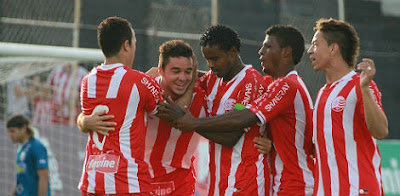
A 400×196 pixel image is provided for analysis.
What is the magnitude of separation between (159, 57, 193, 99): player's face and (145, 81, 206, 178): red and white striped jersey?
0.15m

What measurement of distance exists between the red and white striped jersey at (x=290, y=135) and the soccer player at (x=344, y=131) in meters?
0.36

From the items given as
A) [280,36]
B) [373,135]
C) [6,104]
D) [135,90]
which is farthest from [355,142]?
[6,104]

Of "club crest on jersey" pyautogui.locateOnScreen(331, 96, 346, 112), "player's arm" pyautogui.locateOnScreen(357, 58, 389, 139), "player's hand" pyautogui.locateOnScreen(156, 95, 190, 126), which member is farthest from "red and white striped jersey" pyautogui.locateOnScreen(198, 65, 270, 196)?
"player's arm" pyautogui.locateOnScreen(357, 58, 389, 139)

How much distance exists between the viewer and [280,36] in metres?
5.89

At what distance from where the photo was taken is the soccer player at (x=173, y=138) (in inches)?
232

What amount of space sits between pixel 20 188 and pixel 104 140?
591 cm

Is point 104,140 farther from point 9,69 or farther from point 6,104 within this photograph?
point 6,104

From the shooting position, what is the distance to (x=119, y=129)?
551cm

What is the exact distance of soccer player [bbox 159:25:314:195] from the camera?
5531 millimetres

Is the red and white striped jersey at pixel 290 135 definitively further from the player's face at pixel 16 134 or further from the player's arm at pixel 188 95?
the player's face at pixel 16 134

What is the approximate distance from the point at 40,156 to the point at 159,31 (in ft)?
8.47

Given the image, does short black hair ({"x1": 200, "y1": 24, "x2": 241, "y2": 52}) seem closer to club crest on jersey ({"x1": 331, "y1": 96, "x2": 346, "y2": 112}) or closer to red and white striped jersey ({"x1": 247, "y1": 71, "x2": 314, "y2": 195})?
red and white striped jersey ({"x1": 247, "y1": 71, "x2": 314, "y2": 195})

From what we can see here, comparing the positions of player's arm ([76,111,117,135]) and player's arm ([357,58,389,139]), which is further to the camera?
player's arm ([76,111,117,135])

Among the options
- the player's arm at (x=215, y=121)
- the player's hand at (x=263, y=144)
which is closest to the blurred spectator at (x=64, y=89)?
the player's arm at (x=215, y=121)
